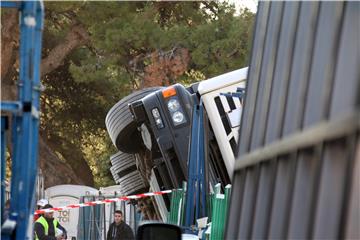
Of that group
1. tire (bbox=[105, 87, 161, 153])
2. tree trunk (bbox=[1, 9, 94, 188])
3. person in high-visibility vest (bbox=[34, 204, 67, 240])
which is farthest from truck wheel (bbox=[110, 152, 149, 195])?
tree trunk (bbox=[1, 9, 94, 188])

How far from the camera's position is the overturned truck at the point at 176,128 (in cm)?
1672

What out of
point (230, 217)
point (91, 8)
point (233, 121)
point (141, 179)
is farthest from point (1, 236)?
point (91, 8)

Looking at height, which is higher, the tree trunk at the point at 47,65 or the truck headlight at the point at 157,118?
the tree trunk at the point at 47,65

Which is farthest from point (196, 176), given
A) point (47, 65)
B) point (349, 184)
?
point (47, 65)

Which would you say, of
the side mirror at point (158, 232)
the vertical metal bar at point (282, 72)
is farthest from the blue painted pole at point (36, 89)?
the vertical metal bar at point (282, 72)

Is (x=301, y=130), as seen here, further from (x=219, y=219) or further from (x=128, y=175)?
(x=128, y=175)

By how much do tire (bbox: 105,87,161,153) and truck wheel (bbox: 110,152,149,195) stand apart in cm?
223

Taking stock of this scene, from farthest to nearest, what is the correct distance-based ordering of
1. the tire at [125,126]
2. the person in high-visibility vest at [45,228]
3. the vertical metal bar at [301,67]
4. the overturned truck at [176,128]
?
the tire at [125,126]
the person in high-visibility vest at [45,228]
the overturned truck at [176,128]
the vertical metal bar at [301,67]

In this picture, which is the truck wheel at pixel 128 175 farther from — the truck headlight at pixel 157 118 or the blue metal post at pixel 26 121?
the blue metal post at pixel 26 121

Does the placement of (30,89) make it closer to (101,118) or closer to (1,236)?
(1,236)

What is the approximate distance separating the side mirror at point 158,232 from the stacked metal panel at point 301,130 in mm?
474

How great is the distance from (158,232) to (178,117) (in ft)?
43.5

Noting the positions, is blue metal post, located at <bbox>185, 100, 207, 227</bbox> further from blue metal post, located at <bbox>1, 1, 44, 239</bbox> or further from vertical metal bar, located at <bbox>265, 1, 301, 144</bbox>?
vertical metal bar, located at <bbox>265, 1, 301, 144</bbox>

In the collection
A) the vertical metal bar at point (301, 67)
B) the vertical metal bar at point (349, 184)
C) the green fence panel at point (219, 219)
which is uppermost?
the green fence panel at point (219, 219)
